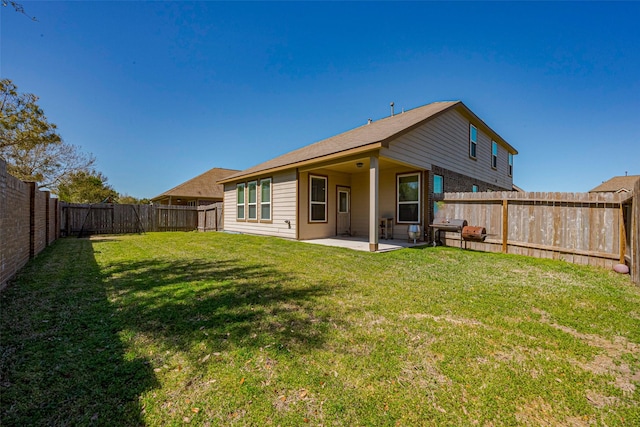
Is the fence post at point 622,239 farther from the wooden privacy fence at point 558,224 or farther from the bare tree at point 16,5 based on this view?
the bare tree at point 16,5

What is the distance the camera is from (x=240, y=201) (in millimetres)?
14156

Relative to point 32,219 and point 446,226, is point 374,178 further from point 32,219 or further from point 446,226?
point 32,219

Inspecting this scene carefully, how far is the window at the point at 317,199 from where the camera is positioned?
34.9 feet

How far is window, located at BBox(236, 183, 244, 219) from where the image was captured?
14.0 metres

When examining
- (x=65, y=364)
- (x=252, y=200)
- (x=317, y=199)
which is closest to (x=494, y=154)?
(x=317, y=199)

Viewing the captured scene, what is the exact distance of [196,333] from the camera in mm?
2660

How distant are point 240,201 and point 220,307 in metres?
11.4

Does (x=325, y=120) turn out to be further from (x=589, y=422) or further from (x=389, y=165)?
(x=589, y=422)

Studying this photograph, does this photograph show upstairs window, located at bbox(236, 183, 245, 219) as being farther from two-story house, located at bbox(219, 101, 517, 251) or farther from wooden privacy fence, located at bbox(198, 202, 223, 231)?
wooden privacy fence, located at bbox(198, 202, 223, 231)

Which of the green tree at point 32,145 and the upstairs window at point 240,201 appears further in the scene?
the green tree at point 32,145

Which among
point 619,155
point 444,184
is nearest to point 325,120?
point 444,184

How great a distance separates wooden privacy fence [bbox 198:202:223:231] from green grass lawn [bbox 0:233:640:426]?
12.0 meters

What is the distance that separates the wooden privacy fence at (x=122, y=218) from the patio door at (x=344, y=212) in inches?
441

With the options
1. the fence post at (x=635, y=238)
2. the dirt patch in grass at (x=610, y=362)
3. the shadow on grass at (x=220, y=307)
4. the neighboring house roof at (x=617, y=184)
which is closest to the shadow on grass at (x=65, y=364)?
the shadow on grass at (x=220, y=307)
